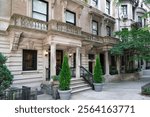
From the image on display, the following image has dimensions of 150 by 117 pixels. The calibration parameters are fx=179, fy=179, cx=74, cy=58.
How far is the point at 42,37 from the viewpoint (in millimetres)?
12984

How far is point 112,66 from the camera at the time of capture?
22.1 metres

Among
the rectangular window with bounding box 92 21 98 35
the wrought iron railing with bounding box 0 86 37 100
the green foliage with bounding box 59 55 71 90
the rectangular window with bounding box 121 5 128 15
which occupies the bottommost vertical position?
the wrought iron railing with bounding box 0 86 37 100

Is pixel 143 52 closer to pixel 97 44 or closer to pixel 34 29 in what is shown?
pixel 97 44

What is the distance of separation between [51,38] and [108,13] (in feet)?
41.2

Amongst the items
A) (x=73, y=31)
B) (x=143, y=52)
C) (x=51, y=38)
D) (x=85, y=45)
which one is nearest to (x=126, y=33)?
(x=143, y=52)

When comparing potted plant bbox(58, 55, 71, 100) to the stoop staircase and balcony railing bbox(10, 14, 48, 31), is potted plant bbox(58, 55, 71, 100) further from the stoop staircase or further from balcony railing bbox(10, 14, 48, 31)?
balcony railing bbox(10, 14, 48, 31)

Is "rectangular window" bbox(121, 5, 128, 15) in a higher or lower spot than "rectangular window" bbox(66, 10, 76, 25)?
higher

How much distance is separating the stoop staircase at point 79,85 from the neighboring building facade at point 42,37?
Answer: 0.57m

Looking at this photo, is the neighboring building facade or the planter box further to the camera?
the neighboring building facade

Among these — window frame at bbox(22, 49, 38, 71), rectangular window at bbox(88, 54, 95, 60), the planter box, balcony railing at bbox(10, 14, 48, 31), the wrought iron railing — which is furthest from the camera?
rectangular window at bbox(88, 54, 95, 60)

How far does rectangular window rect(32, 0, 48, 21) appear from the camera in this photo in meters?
13.2

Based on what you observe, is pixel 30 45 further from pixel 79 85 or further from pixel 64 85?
pixel 79 85

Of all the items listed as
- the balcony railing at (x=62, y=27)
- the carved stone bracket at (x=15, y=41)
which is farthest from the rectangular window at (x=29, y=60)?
the balcony railing at (x=62, y=27)

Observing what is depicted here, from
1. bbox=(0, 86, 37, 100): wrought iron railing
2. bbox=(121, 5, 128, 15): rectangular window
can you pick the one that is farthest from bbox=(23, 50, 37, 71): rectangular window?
bbox=(121, 5, 128, 15): rectangular window
